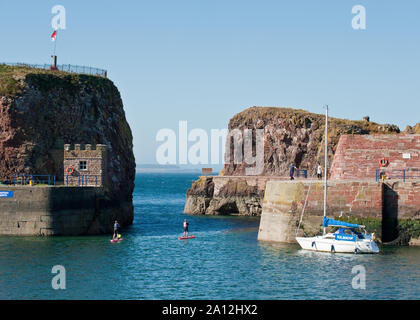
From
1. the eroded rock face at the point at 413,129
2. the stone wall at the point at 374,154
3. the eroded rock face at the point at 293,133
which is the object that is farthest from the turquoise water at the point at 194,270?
the eroded rock face at the point at 293,133

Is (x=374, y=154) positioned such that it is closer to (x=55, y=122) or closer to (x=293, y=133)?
(x=55, y=122)

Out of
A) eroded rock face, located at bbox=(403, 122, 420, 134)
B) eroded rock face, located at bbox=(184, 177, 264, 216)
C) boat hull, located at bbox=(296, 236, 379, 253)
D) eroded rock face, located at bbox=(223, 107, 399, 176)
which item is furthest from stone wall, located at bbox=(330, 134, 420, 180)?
eroded rock face, located at bbox=(223, 107, 399, 176)

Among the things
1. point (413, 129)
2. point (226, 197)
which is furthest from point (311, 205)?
point (226, 197)

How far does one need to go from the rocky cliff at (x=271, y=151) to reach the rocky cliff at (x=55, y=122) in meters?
20.8

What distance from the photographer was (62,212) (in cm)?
4916

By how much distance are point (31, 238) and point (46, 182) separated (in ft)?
30.6

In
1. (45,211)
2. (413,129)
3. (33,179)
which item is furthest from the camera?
(413,129)

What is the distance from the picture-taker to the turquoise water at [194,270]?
103 ft

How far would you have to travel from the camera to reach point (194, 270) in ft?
122

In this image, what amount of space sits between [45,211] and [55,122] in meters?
12.5

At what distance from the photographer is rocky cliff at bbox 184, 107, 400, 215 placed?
268 feet
